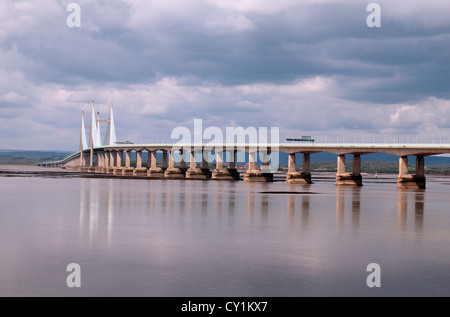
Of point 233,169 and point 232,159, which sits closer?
point 233,169

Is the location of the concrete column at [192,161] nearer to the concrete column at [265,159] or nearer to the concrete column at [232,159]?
the concrete column at [232,159]

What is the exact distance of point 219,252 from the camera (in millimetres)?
28750

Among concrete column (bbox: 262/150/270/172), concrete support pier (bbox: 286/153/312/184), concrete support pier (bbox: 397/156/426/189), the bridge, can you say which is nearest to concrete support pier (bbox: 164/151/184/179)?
the bridge

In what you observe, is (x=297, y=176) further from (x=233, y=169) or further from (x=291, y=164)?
(x=233, y=169)

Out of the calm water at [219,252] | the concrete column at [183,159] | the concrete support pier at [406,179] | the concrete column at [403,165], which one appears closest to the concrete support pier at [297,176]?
the concrete column at [403,165]

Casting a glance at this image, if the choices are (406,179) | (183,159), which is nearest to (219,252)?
(406,179)

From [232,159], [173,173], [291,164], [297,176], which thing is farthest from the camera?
[173,173]

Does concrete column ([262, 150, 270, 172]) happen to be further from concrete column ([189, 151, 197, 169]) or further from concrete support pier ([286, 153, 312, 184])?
concrete column ([189, 151, 197, 169])

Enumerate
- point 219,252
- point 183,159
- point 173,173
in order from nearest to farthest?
point 219,252
point 173,173
point 183,159

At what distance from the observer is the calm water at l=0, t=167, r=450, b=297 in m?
21.2

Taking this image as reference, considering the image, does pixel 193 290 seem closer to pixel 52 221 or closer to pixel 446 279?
pixel 446 279

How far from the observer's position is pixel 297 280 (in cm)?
2228
